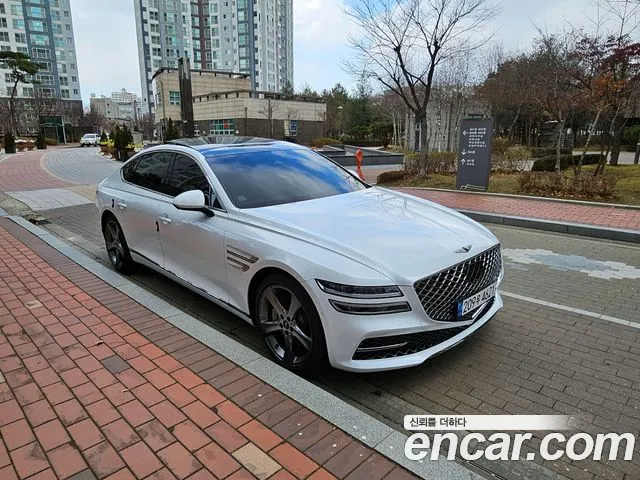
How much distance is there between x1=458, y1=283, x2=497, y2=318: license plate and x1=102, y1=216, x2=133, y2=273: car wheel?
4008mm

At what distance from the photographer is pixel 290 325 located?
3184mm

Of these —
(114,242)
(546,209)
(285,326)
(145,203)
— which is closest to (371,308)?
(285,326)

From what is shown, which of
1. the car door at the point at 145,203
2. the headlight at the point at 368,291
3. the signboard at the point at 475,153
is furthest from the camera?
the signboard at the point at 475,153

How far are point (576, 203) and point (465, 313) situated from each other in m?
8.60

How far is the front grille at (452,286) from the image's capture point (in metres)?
2.85

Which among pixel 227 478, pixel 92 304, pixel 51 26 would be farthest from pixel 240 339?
pixel 51 26

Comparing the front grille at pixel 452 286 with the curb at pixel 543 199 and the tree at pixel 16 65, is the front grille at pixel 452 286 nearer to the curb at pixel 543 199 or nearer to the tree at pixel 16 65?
the curb at pixel 543 199

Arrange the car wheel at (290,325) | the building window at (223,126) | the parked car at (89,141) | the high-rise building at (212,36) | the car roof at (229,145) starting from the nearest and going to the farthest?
the car wheel at (290,325) → the car roof at (229,145) → the parked car at (89,141) → the building window at (223,126) → the high-rise building at (212,36)

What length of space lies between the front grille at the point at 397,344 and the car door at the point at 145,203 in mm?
2586

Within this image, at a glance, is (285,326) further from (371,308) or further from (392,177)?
(392,177)

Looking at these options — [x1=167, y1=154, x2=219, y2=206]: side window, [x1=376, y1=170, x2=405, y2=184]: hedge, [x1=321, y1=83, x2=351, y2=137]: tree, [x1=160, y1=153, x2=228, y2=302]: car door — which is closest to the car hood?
[x1=160, y1=153, x2=228, y2=302]: car door

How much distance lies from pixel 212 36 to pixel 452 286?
120 m

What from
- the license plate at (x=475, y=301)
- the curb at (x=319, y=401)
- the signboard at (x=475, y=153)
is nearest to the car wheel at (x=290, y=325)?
the curb at (x=319, y=401)

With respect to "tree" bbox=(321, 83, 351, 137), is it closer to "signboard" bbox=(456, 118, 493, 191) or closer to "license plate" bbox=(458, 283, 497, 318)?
"signboard" bbox=(456, 118, 493, 191)
